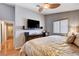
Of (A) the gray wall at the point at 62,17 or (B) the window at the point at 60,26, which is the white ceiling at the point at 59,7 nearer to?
(A) the gray wall at the point at 62,17

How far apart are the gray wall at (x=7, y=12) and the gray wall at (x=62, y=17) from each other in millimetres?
488

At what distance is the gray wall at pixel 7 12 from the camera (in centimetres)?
136

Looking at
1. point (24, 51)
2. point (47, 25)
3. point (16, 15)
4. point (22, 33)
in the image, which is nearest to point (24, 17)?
point (16, 15)

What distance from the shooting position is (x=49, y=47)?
4.46 ft

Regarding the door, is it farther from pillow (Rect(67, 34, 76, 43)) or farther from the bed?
pillow (Rect(67, 34, 76, 43))

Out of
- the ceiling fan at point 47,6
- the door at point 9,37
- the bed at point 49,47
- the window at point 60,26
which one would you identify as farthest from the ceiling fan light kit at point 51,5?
the door at point 9,37

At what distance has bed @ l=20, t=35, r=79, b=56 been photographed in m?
1.32

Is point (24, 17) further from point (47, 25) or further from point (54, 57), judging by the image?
point (54, 57)

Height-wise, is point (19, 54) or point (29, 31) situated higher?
point (29, 31)

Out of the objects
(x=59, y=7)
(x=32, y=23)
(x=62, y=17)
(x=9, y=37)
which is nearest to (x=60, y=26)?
(x=62, y=17)

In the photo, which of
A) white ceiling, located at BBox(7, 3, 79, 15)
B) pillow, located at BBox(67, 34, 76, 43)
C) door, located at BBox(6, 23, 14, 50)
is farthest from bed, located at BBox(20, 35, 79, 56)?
white ceiling, located at BBox(7, 3, 79, 15)

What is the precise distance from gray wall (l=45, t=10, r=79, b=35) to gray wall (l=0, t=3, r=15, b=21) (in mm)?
488

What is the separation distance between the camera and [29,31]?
1.46m

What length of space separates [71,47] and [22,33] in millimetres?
704
